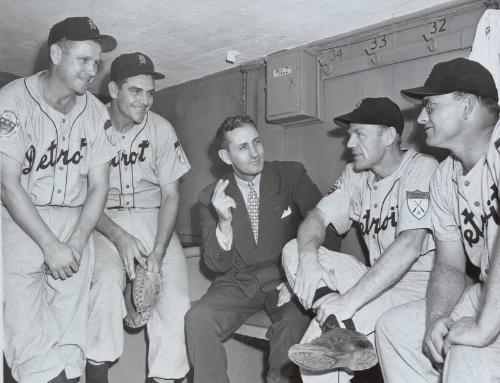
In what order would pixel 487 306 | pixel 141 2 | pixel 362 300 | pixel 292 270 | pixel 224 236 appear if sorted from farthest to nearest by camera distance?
pixel 141 2, pixel 224 236, pixel 292 270, pixel 362 300, pixel 487 306

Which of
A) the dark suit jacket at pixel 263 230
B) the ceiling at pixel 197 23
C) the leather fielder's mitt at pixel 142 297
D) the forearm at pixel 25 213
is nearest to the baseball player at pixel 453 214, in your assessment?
the dark suit jacket at pixel 263 230

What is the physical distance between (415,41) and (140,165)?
6.55ft

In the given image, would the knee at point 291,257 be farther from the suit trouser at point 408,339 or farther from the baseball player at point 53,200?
the baseball player at point 53,200

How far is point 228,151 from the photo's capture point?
3.38 metres

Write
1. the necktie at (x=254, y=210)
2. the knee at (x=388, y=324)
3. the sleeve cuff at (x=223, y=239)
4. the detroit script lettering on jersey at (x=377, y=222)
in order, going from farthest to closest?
the necktie at (x=254, y=210)
the sleeve cuff at (x=223, y=239)
the detroit script lettering on jersey at (x=377, y=222)
the knee at (x=388, y=324)

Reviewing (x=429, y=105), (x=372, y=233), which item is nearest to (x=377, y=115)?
(x=429, y=105)

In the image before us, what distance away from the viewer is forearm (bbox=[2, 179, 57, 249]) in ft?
8.58

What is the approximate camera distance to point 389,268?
8.16 ft

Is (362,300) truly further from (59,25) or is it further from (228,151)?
(59,25)

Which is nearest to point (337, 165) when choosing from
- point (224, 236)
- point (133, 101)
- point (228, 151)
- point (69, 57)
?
point (228, 151)

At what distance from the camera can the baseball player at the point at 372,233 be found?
247 centimetres

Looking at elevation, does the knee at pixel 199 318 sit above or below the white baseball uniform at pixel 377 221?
below

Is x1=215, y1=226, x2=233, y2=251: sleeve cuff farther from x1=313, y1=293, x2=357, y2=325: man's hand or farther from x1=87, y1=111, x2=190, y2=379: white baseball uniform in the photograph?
x1=313, y1=293, x2=357, y2=325: man's hand

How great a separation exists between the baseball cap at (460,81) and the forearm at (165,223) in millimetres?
1653
